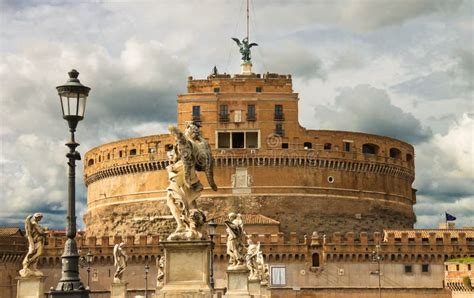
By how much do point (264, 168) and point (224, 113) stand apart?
6.01 m

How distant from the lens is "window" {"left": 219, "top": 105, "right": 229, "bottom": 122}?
78.9 m

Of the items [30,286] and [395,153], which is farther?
[395,153]

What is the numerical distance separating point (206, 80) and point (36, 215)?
62.2 meters

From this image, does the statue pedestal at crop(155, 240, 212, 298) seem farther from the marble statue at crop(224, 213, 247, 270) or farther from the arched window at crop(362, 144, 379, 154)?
the arched window at crop(362, 144, 379, 154)

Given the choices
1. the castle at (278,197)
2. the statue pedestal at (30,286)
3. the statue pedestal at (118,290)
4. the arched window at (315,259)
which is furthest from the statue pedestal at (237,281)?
the arched window at (315,259)

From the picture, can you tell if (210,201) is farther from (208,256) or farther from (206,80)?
(208,256)

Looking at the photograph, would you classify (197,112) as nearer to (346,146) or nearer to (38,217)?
(346,146)

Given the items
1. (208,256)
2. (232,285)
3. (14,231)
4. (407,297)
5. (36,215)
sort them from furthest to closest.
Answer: (14,231)
(407,297)
(232,285)
(36,215)
(208,256)

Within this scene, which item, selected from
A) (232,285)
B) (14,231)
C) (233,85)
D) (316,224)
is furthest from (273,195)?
(232,285)

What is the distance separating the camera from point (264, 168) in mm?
77875

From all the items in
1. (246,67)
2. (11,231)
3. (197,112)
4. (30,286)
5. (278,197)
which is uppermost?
(246,67)

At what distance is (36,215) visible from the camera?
63.7 ft

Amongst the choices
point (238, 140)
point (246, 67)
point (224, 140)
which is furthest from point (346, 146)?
point (246, 67)

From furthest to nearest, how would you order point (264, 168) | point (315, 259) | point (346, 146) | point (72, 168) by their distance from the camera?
point (346, 146) < point (264, 168) < point (315, 259) < point (72, 168)
